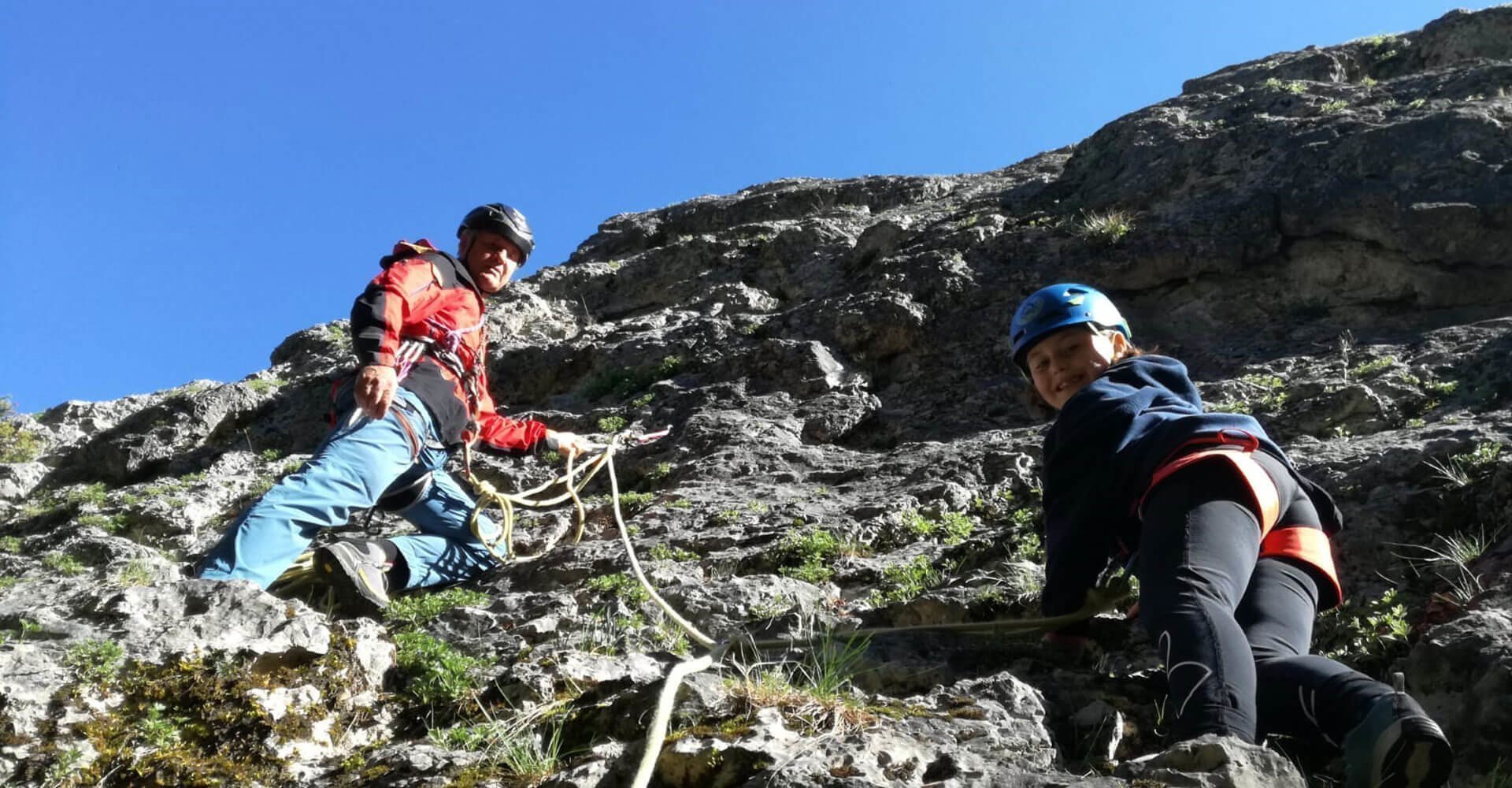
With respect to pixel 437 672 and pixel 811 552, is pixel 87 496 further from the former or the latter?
pixel 437 672

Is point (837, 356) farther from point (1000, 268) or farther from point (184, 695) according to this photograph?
point (184, 695)

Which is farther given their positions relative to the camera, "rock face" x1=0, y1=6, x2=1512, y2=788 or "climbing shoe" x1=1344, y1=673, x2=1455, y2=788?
"rock face" x1=0, y1=6, x2=1512, y2=788

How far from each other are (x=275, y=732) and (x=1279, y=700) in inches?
104

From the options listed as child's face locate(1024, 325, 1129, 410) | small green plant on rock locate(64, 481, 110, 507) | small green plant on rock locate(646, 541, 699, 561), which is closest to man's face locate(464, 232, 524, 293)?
small green plant on rock locate(646, 541, 699, 561)

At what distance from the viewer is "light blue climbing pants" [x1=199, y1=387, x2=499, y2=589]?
4.45m

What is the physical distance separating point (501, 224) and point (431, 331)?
82 centimetres

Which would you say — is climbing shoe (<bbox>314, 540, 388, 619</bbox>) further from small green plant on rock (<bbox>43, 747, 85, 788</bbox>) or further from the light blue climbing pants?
small green plant on rock (<bbox>43, 747, 85, 788</bbox>)

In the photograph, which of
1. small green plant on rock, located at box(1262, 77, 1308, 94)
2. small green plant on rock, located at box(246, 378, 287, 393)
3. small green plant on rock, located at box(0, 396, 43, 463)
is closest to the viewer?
small green plant on rock, located at box(1262, 77, 1308, 94)

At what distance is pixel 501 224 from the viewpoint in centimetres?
609

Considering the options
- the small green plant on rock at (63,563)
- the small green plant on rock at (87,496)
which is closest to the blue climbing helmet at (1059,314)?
the small green plant on rock at (63,563)

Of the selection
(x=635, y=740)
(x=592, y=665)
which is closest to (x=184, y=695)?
(x=592, y=665)

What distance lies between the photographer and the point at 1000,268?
910 cm

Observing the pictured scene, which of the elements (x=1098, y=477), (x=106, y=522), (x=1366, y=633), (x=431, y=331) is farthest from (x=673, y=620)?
(x=106, y=522)

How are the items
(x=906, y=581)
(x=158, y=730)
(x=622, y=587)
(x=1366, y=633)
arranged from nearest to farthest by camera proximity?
(x=158, y=730)
(x=1366, y=633)
(x=622, y=587)
(x=906, y=581)
